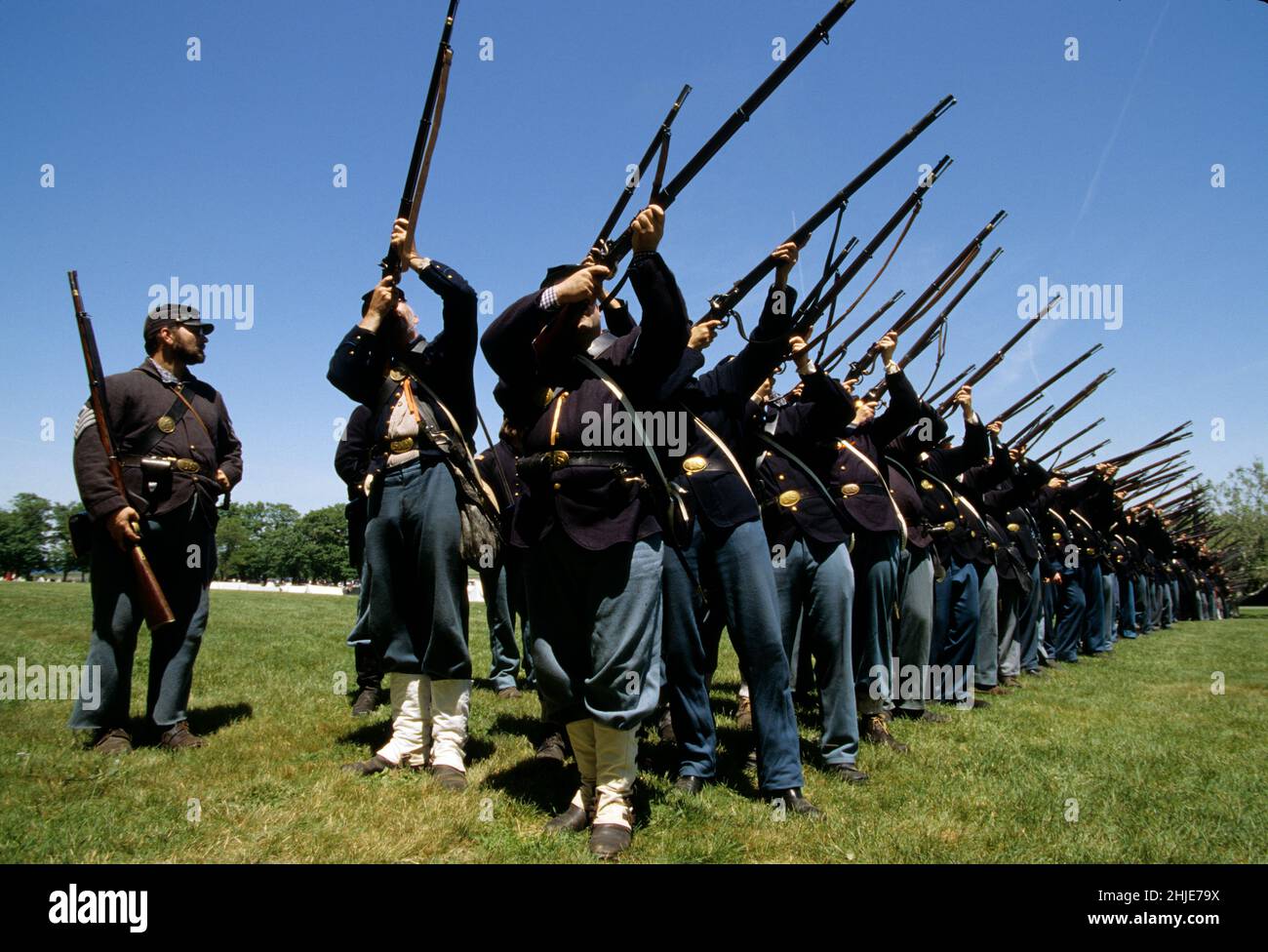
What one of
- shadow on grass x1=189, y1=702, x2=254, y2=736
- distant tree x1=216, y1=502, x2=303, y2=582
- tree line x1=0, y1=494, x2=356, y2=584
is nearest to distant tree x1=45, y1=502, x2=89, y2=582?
tree line x1=0, y1=494, x2=356, y2=584

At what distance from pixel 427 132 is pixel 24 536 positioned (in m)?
109

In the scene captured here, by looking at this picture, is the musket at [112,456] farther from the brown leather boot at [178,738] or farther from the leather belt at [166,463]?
the brown leather boot at [178,738]

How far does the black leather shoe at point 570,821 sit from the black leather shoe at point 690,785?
0.75 meters

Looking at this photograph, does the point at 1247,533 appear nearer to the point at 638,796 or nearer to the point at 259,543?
the point at 638,796

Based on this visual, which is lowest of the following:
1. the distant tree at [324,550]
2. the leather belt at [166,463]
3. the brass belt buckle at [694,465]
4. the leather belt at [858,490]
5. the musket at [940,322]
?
the distant tree at [324,550]

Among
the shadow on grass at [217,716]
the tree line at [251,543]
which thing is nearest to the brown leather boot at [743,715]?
the shadow on grass at [217,716]

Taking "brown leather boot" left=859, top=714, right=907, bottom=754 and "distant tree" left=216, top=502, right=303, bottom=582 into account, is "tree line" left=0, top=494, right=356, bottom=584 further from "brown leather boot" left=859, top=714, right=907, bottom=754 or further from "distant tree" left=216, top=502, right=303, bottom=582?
"brown leather boot" left=859, top=714, right=907, bottom=754

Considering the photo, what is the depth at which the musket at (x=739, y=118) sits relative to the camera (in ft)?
15.3

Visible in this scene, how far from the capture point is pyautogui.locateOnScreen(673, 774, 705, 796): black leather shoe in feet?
14.8

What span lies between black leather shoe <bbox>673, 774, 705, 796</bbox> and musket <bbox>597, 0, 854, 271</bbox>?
299 cm

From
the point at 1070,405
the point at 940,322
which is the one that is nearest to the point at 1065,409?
the point at 1070,405

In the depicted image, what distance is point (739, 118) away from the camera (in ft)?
15.6
